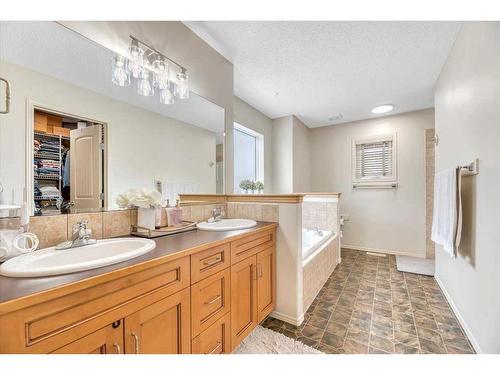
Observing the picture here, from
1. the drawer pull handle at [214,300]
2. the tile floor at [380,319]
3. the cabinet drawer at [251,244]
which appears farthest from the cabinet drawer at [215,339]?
the tile floor at [380,319]

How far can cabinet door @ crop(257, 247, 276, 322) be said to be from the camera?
5.36 feet

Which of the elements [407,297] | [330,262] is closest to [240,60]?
[330,262]

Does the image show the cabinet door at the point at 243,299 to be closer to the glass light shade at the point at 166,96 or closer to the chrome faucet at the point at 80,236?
the chrome faucet at the point at 80,236

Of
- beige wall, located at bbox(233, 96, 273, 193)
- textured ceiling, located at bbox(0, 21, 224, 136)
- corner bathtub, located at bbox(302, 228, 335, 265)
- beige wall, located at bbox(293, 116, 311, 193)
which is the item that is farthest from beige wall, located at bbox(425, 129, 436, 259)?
textured ceiling, located at bbox(0, 21, 224, 136)

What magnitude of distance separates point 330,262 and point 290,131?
219 cm

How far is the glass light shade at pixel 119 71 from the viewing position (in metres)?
1.30

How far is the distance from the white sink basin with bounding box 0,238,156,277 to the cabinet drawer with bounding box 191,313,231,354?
22.2 inches

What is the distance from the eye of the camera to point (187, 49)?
1819 millimetres

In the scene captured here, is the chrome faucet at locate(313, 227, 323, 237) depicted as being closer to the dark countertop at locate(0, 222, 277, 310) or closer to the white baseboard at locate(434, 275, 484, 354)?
the white baseboard at locate(434, 275, 484, 354)

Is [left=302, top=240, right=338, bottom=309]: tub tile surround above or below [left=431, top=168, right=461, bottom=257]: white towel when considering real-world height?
below

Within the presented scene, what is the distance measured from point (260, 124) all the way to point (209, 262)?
2.82m

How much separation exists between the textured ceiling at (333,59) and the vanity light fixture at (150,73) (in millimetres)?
482
